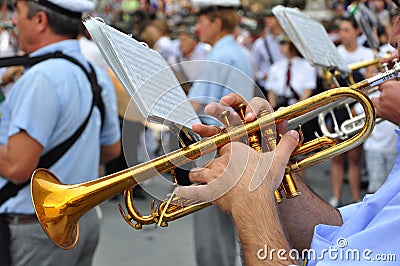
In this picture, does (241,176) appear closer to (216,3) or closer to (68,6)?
(68,6)

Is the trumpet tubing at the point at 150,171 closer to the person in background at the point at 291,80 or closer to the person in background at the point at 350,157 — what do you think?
the person in background at the point at 350,157

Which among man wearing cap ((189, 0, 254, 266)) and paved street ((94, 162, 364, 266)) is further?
paved street ((94, 162, 364, 266))

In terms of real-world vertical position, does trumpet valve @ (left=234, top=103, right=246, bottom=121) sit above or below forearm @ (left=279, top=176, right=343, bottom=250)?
above

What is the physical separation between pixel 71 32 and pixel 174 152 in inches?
51.4

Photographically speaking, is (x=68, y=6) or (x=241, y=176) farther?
(x=68, y=6)

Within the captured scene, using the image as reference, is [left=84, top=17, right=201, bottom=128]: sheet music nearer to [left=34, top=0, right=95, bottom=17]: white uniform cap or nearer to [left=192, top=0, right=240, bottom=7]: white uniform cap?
[left=34, top=0, right=95, bottom=17]: white uniform cap

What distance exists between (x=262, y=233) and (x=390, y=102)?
3.29 ft

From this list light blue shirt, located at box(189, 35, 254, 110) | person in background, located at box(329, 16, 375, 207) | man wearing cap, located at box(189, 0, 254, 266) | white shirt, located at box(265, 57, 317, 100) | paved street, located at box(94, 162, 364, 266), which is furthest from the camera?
white shirt, located at box(265, 57, 317, 100)

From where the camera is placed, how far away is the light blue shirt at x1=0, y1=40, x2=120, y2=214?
2477 millimetres

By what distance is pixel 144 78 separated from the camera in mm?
1565

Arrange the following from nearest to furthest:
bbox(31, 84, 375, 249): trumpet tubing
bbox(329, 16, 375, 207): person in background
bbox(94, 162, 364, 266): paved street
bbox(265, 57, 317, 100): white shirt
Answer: bbox(31, 84, 375, 249): trumpet tubing
bbox(94, 162, 364, 266): paved street
bbox(329, 16, 375, 207): person in background
bbox(265, 57, 317, 100): white shirt

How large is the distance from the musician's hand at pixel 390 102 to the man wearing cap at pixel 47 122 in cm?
114

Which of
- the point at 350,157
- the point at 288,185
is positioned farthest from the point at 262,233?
the point at 350,157

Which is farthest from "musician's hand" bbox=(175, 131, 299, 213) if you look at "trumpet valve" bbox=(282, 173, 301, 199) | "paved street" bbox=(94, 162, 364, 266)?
"paved street" bbox=(94, 162, 364, 266)
